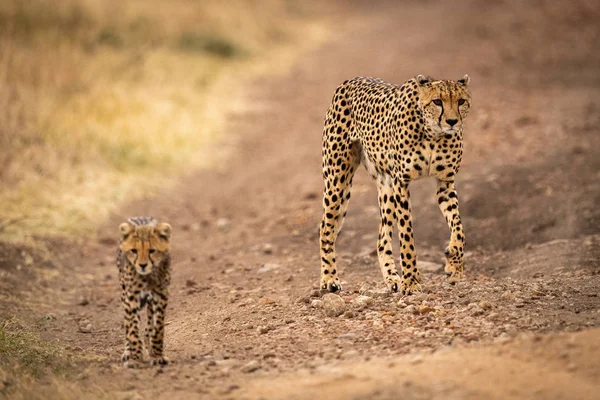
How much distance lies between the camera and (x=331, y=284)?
682 cm

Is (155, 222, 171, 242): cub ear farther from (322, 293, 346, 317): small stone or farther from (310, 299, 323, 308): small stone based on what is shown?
(310, 299, 323, 308): small stone

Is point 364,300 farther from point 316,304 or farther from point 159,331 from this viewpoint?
point 159,331

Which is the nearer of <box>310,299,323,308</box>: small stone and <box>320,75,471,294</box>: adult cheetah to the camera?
<box>320,75,471,294</box>: adult cheetah

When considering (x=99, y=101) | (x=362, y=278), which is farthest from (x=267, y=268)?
(x=99, y=101)

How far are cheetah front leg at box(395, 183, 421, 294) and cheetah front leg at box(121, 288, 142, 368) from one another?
1.83 metres

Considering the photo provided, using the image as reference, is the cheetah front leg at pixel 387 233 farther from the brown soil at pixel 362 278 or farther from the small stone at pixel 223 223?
the small stone at pixel 223 223

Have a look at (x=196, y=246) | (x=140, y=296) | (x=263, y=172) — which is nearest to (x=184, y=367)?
(x=140, y=296)

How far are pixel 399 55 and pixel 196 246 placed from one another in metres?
10.5

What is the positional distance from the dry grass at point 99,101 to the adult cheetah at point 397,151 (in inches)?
125

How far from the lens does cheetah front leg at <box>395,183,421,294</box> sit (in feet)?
21.1

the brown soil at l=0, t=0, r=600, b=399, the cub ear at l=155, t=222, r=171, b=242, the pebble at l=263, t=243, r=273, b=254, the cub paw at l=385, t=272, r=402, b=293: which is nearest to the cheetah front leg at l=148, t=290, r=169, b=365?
the brown soil at l=0, t=0, r=600, b=399

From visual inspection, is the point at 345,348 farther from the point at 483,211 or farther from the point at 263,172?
the point at 263,172

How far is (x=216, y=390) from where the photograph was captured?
194 inches

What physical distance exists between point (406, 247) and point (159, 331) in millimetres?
1817
